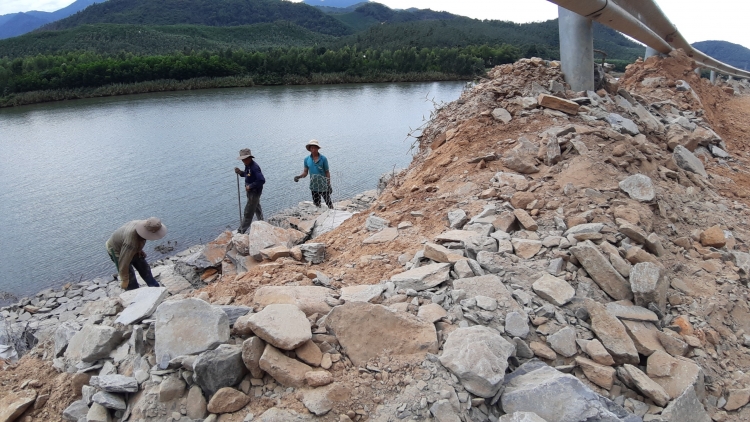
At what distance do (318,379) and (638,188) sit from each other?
3.78 m

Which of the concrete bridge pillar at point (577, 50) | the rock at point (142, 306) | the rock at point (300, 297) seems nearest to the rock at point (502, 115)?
the concrete bridge pillar at point (577, 50)

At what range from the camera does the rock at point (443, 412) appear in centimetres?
243

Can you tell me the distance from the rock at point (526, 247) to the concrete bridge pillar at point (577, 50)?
445 cm

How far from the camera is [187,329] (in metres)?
2.94

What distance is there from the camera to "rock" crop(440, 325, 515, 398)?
8.43 ft

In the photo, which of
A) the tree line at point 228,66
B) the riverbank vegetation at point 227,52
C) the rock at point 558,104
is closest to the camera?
the rock at point 558,104

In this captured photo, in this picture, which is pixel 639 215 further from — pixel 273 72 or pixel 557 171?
pixel 273 72

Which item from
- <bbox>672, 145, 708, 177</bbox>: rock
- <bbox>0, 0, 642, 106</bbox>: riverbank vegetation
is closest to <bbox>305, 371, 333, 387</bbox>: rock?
<bbox>672, 145, 708, 177</bbox>: rock

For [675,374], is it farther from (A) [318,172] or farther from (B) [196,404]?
(A) [318,172]

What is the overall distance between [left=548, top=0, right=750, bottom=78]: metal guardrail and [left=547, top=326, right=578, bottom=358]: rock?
13.9ft

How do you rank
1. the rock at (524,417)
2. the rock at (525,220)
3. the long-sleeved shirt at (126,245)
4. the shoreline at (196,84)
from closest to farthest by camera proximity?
the rock at (524,417) → the rock at (525,220) → the long-sleeved shirt at (126,245) → the shoreline at (196,84)

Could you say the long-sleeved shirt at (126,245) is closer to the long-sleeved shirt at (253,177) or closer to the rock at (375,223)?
the long-sleeved shirt at (253,177)

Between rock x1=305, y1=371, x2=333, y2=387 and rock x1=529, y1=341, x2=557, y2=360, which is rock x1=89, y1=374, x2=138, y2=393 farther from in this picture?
rock x1=529, y1=341, x2=557, y2=360

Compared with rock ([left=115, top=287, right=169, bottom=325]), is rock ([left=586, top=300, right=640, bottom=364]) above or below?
below
